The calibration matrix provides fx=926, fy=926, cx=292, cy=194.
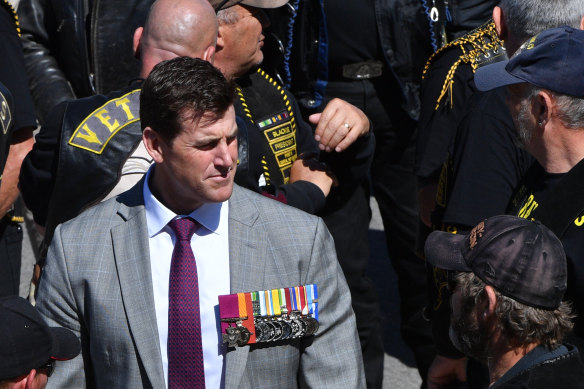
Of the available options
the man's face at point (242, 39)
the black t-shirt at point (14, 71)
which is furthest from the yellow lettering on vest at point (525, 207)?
the black t-shirt at point (14, 71)

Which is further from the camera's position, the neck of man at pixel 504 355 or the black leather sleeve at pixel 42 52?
the black leather sleeve at pixel 42 52

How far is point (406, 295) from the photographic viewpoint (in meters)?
5.17

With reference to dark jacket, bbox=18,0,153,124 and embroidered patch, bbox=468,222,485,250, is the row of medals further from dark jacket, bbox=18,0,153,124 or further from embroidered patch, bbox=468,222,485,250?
dark jacket, bbox=18,0,153,124

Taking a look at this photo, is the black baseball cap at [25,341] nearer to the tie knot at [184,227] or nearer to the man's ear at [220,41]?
the tie knot at [184,227]

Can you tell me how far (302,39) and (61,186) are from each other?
2.10m

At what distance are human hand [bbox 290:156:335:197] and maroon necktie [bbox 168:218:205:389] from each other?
1.02 meters

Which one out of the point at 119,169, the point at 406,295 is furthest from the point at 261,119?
the point at 406,295

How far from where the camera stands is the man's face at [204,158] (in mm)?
2762

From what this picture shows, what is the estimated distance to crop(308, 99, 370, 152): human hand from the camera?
3510 millimetres

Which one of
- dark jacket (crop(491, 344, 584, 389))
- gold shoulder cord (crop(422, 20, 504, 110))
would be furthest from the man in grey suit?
gold shoulder cord (crop(422, 20, 504, 110))

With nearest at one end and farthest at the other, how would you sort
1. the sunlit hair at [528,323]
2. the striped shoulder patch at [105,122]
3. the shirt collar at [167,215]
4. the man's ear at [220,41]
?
the sunlit hair at [528,323] → the shirt collar at [167,215] → the striped shoulder patch at [105,122] → the man's ear at [220,41]

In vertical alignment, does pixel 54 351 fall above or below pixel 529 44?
below

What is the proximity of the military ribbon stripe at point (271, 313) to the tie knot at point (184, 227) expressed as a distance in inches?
8.7

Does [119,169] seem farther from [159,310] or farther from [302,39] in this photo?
[302,39]
